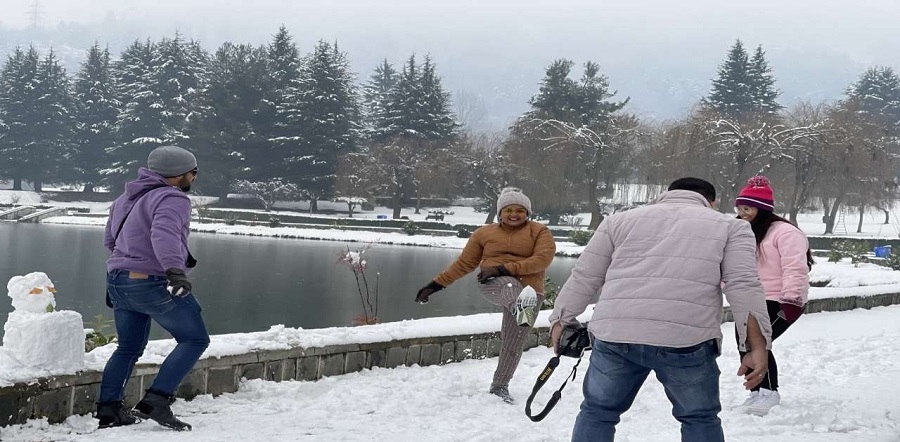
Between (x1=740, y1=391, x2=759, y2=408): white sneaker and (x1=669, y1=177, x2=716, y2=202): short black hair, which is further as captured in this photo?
(x1=740, y1=391, x2=759, y2=408): white sneaker

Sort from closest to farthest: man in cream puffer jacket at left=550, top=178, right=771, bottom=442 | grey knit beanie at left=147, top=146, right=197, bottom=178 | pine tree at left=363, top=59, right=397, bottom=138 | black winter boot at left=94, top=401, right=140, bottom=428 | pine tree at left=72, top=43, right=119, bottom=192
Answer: man in cream puffer jacket at left=550, top=178, right=771, bottom=442 < black winter boot at left=94, top=401, right=140, bottom=428 < grey knit beanie at left=147, top=146, right=197, bottom=178 < pine tree at left=363, top=59, right=397, bottom=138 < pine tree at left=72, top=43, right=119, bottom=192

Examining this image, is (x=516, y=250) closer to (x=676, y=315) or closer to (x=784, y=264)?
(x=784, y=264)

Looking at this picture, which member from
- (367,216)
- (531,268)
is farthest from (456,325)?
(367,216)

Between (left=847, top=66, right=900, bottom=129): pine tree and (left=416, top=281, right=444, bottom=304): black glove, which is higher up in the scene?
(left=847, top=66, right=900, bottom=129): pine tree

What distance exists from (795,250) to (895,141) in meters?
55.5

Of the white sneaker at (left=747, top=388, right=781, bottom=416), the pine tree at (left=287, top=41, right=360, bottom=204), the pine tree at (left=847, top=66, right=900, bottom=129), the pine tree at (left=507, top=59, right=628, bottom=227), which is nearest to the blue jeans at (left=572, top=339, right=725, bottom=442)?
the white sneaker at (left=747, top=388, right=781, bottom=416)

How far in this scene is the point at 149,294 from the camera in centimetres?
412

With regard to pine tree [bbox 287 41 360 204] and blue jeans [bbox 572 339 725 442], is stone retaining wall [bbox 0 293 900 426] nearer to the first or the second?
blue jeans [bbox 572 339 725 442]

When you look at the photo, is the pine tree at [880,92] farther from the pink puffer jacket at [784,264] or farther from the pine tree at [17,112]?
the pink puffer jacket at [784,264]

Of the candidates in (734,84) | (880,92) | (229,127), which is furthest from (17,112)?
(880,92)

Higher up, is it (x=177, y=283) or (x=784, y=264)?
(x=784, y=264)

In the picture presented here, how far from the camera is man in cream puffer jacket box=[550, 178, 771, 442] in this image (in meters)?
3.08

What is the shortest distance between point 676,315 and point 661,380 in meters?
0.27

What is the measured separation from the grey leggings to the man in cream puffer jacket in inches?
82.3
